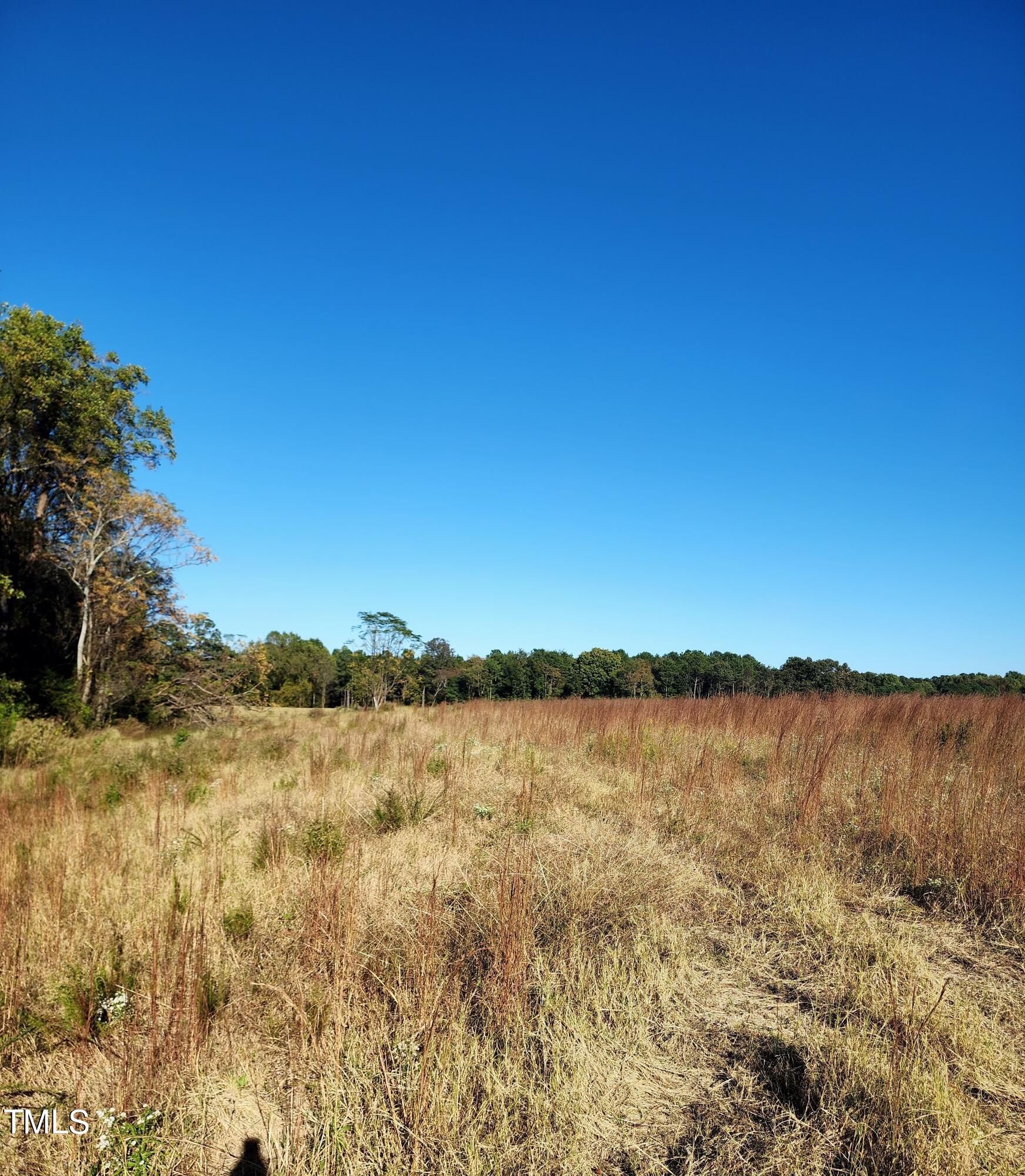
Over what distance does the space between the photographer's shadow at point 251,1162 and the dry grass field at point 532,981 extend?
18 mm

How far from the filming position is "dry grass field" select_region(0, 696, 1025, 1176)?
78.5 inches

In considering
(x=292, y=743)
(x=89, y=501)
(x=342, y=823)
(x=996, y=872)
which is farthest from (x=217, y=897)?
(x=89, y=501)

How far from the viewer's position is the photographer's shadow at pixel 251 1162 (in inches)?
75.6

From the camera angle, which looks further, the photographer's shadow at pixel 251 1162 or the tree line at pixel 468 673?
the tree line at pixel 468 673

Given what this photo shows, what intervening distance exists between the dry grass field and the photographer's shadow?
0.02m

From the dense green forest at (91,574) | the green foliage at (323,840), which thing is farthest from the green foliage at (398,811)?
the dense green forest at (91,574)

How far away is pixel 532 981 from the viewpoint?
2.79 meters

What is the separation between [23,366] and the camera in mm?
15211

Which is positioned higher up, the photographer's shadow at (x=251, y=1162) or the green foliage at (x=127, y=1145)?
the green foliage at (x=127, y=1145)

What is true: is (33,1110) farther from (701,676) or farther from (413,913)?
(701,676)

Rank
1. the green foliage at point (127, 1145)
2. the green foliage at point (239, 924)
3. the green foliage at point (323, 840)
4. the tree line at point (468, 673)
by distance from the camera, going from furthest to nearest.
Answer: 1. the tree line at point (468, 673)
2. the green foliage at point (323, 840)
3. the green foliage at point (239, 924)
4. the green foliage at point (127, 1145)

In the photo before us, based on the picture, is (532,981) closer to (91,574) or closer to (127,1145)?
(127,1145)

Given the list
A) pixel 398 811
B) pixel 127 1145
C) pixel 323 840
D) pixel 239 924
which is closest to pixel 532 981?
pixel 127 1145

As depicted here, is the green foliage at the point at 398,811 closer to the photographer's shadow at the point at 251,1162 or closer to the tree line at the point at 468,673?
the photographer's shadow at the point at 251,1162
